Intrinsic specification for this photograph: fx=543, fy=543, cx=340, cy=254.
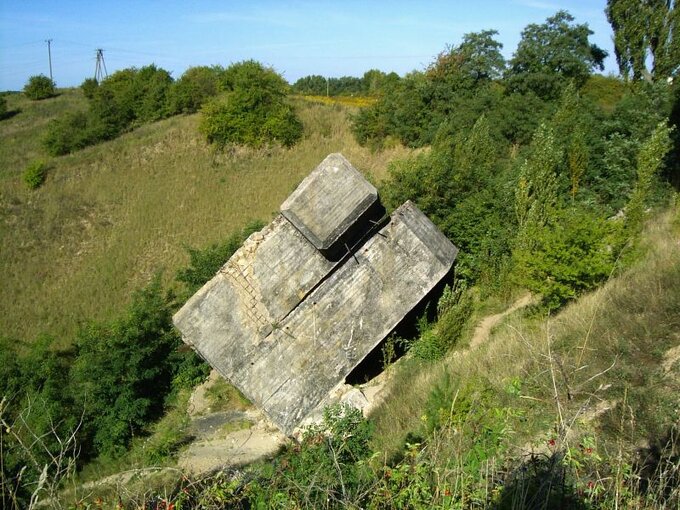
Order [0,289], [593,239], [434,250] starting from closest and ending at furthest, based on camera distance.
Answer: [593,239] < [434,250] < [0,289]

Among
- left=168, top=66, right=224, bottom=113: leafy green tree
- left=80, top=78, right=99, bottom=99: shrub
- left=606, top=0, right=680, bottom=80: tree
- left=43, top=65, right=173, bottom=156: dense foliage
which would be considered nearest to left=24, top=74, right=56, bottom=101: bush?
left=80, top=78, right=99, bottom=99: shrub

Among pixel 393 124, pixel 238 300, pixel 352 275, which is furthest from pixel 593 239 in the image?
pixel 393 124

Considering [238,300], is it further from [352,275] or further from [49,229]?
[49,229]

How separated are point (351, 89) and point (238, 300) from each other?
153 ft

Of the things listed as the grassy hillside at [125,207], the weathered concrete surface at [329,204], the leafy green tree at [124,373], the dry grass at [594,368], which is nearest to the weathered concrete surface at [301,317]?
the weathered concrete surface at [329,204]

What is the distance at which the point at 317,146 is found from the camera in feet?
73.3

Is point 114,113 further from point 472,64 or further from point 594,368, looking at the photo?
point 594,368

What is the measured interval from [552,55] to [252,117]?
1176 cm

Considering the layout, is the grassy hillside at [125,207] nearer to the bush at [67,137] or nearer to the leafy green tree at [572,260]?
the bush at [67,137]

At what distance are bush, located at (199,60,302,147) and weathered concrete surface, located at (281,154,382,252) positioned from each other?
15.0 meters

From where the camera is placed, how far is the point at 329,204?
7.85m

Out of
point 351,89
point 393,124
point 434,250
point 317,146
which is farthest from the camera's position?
point 351,89

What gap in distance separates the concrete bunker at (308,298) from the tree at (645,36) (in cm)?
1822

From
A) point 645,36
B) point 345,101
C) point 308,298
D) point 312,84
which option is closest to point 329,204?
point 308,298
